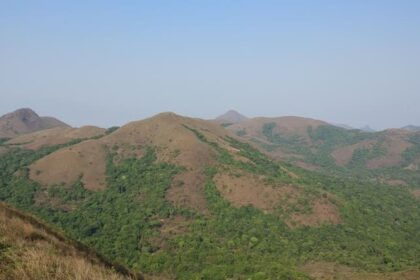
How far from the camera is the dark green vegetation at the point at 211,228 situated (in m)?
57.2

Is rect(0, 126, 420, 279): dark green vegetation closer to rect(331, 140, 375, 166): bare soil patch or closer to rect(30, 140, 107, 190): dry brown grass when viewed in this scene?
rect(30, 140, 107, 190): dry brown grass

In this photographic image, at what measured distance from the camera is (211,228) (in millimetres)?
69000

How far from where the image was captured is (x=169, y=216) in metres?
74.0

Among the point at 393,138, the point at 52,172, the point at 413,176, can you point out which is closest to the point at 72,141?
the point at 52,172

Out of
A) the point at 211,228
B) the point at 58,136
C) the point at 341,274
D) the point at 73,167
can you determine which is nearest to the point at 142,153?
the point at 73,167

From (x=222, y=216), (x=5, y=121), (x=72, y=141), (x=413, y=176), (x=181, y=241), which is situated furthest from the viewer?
(x=5, y=121)

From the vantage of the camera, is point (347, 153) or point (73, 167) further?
point (347, 153)

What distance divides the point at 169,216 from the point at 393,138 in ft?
492

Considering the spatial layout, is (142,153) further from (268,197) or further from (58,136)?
(58,136)

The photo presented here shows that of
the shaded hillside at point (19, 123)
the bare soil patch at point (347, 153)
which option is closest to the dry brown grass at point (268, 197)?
the bare soil patch at point (347, 153)

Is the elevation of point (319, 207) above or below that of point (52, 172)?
below

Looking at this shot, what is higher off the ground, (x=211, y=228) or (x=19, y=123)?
(x=19, y=123)

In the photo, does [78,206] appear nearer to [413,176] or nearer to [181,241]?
[181,241]

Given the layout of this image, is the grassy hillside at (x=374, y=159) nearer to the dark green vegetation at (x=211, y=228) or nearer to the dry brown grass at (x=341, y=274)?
the dark green vegetation at (x=211, y=228)
